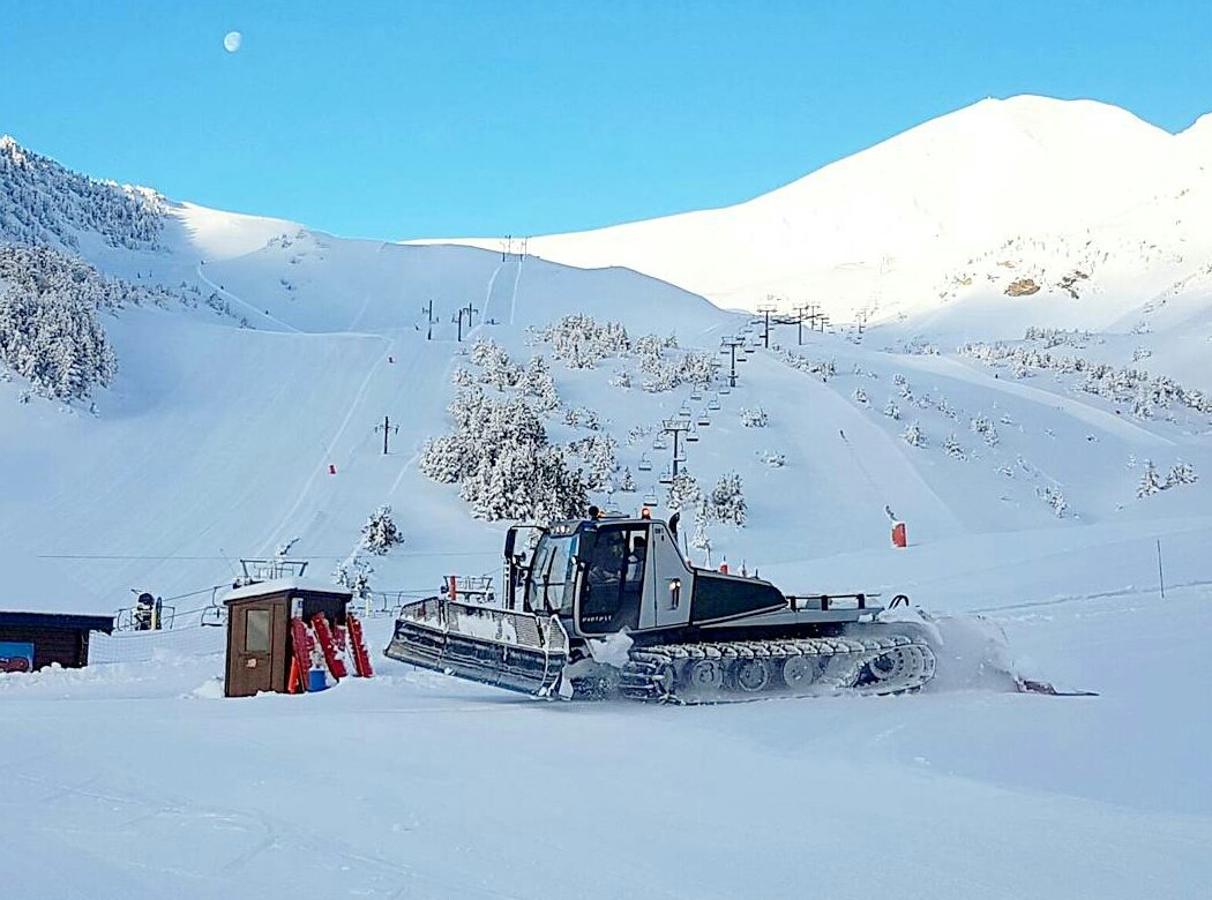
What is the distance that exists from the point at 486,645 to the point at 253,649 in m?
5.17

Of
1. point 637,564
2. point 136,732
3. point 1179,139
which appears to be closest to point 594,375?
point 637,564

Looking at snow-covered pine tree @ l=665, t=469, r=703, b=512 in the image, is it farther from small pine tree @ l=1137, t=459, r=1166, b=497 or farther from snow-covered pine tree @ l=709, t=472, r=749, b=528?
small pine tree @ l=1137, t=459, r=1166, b=497

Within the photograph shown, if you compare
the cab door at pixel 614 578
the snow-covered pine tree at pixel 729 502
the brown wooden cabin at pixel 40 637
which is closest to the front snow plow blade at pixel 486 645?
the cab door at pixel 614 578

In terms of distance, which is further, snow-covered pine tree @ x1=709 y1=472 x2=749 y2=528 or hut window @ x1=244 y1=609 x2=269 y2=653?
snow-covered pine tree @ x1=709 y1=472 x2=749 y2=528

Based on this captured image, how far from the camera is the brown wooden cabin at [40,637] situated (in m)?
19.5

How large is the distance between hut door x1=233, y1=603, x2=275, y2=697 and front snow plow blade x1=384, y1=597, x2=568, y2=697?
3445 mm

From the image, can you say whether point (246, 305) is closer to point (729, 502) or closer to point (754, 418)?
point (754, 418)

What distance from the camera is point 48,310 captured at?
4038 centimetres

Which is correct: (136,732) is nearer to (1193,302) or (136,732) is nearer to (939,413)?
(939,413)

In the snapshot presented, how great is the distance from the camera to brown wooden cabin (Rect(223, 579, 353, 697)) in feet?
53.4

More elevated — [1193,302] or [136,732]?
[1193,302]

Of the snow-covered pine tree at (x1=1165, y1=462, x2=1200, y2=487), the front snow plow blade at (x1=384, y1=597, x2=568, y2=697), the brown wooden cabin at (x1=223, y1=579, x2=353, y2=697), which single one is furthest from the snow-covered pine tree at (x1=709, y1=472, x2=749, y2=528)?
the front snow plow blade at (x1=384, y1=597, x2=568, y2=697)

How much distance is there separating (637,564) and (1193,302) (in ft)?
244

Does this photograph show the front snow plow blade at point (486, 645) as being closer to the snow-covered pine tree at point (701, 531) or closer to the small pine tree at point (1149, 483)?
the snow-covered pine tree at point (701, 531)
